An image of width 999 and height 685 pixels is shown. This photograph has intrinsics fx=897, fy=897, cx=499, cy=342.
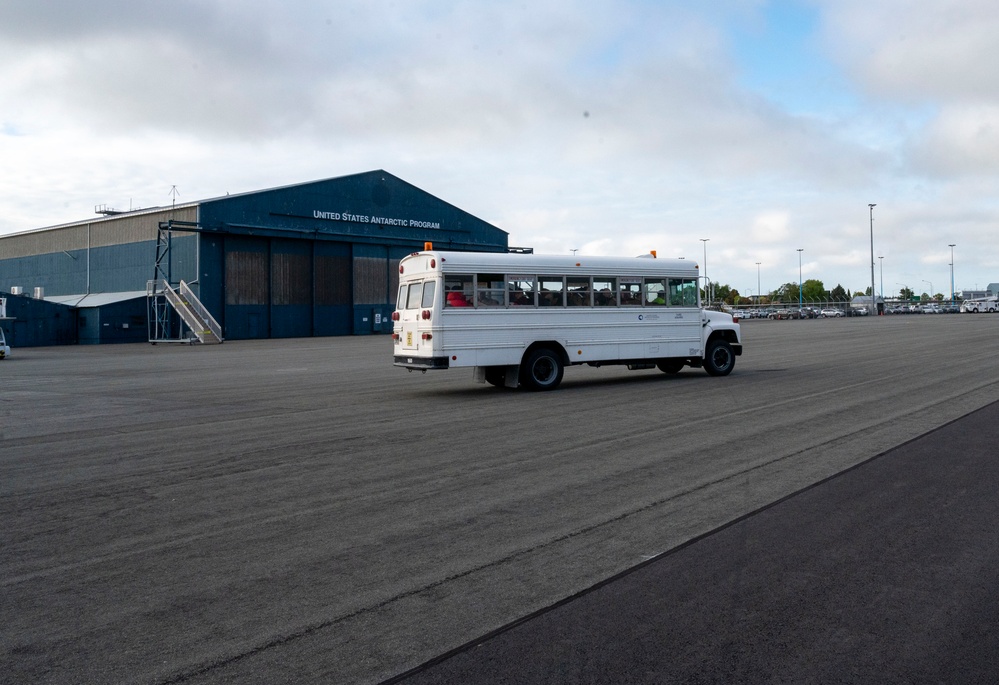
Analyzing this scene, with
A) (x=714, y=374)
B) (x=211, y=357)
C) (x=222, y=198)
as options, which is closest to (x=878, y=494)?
(x=714, y=374)

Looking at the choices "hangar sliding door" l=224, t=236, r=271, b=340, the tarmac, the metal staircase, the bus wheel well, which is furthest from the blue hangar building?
the tarmac

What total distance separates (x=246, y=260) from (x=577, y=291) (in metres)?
44.2

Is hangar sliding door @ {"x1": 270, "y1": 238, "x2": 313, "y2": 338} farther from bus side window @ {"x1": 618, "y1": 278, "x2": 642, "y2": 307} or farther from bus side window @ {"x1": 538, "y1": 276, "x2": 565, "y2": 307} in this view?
bus side window @ {"x1": 538, "y1": 276, "x2": 565, "y2": 307}

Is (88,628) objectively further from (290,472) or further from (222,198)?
(222,198)

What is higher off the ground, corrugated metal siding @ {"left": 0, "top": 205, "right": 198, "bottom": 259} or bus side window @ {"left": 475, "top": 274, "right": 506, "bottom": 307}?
corrugated metal siding @ {"left": 0, "top": 205, "right": 198, "bottom": 259}

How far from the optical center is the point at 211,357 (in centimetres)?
3462

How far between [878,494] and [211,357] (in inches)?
1192

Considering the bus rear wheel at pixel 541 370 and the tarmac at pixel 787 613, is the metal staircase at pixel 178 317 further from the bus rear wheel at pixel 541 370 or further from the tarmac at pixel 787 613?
the tarmac at pixel 787 613

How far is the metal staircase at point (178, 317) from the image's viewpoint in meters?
51.3

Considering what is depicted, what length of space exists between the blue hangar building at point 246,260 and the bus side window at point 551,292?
136ft

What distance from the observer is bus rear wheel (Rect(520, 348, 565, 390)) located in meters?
18.5

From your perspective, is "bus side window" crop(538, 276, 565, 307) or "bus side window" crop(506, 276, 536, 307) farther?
"bus side window" crop(538, 276, 565, 307)

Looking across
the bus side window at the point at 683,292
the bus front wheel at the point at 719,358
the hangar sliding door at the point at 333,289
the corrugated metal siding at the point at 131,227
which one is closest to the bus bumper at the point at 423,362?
the bus side window at the point at 683,292

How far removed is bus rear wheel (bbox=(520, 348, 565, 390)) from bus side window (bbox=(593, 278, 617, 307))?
64.1 inches
